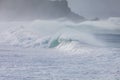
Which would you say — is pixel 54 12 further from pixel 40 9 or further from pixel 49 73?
pixel 49 73

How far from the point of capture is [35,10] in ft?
332

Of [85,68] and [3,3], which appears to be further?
[3,3]

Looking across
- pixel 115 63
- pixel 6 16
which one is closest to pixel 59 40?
pixel 115 63

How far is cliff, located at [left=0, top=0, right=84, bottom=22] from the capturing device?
91.2 m

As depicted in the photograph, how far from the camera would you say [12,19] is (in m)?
92.5

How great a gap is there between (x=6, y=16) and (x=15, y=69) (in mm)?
70929

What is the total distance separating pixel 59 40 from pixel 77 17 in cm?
4072

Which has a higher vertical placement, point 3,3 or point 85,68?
point 85,68

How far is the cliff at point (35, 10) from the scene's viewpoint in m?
91.2

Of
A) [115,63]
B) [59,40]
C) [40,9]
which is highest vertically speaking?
[115,63]

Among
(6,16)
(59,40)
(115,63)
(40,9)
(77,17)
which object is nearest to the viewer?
(115,63)

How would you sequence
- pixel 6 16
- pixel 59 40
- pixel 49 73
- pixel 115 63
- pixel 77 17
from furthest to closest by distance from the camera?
pixel 6 16 < pixel 77 17 < pixel 59 40 < pixel 115 63 < pixel 49 73

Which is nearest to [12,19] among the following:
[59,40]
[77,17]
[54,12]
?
[54,12]

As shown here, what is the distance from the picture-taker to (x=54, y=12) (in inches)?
3716
